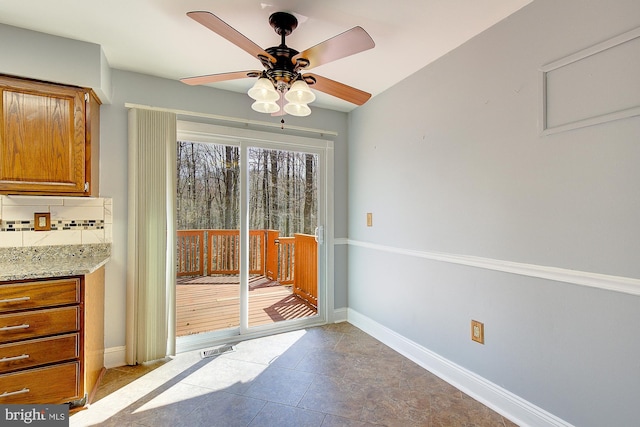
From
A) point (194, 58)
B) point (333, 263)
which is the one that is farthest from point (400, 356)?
point (194, 58)

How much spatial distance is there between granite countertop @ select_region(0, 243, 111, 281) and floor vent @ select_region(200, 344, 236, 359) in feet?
3.78

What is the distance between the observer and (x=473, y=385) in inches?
83.4

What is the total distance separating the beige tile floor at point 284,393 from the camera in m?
1.87

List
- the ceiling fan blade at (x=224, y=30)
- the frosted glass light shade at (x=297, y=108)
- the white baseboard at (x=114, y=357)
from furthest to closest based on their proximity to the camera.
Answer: the white baseboard at (x=114, y=357)
the frosted glass light shade at (x=297, y=108)
the ceiling fan blade at (x=224, y=30)

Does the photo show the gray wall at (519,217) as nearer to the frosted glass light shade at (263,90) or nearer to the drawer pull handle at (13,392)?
the frosted glass light shade at (263,90)

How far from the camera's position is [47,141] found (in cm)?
211

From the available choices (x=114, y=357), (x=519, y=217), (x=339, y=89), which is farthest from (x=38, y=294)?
(x=519, y=217)

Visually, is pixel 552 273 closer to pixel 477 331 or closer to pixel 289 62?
pixel 477 331

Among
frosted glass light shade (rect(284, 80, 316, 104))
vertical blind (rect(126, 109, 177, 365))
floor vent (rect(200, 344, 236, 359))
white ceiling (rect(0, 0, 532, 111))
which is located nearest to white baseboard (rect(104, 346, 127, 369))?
vertical blind (rect(126, 109, 177, 365))

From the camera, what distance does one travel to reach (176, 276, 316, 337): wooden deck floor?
303cm

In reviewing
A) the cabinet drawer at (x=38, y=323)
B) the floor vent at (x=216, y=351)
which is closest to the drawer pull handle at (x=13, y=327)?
the cabinet drawer at (x=38, y=323)

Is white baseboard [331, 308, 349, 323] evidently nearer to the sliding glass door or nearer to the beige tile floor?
the sliding glass door

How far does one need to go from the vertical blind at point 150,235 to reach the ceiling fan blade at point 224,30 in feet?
4.60

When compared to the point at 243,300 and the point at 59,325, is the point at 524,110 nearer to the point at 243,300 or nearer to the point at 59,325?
the point at 243,300
